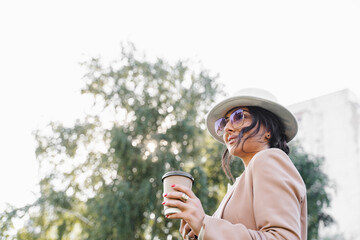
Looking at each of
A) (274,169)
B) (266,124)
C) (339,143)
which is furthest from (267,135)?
(339,143)

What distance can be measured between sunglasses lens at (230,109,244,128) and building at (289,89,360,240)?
21902 mm

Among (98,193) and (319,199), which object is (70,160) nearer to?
(98,193)

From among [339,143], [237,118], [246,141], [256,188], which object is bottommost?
[256,188]

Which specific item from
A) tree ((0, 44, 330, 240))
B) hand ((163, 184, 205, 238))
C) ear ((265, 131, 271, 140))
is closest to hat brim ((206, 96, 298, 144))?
ear ((265, 131, 271, 140))

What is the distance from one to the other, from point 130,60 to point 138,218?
203 inches

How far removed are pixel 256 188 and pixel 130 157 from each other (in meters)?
10.0

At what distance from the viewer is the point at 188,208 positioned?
135 centimetres

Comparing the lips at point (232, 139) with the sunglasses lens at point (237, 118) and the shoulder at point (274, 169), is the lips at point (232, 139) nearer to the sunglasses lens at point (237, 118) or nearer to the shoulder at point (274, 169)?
the sunglasses lens at point (237, 118)

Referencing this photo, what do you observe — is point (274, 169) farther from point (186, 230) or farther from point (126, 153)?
point (126, 153)

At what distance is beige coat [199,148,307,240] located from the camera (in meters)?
1.27

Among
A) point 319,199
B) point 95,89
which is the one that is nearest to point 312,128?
point 319,199

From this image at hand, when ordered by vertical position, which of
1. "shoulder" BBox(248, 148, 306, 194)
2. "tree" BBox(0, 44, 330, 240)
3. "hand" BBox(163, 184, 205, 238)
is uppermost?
"tree" BBox(0, 44, 330, 240)

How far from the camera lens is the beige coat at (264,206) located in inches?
50.1

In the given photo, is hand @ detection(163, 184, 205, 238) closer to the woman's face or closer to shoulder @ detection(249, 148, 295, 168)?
shoulder @ detection(249, 148, 295, 168)
